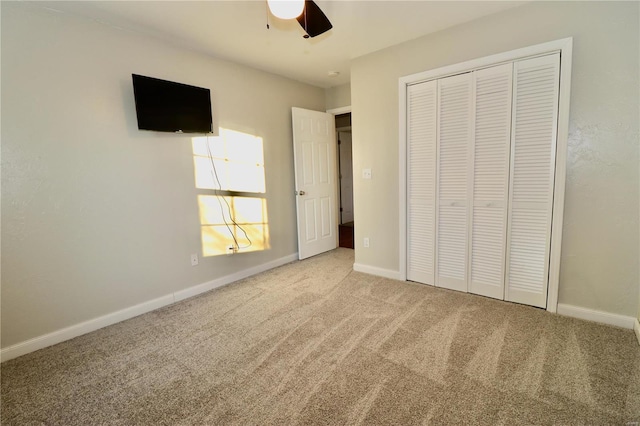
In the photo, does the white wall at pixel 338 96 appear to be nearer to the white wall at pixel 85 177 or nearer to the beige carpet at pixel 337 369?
the white wall at pixel 85 177

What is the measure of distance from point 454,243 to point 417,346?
123 centimetres

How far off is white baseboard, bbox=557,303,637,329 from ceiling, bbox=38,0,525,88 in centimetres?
247

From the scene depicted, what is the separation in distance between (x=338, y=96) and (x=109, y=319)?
Result: 12.6ft

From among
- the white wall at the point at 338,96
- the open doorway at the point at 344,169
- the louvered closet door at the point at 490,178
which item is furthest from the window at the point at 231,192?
the open doorway at the point at 344,169

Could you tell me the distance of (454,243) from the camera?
290cm

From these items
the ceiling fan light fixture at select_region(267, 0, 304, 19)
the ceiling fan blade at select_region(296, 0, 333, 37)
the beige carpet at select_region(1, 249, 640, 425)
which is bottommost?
the beige carpet at select_region(1, 249, 640, 425)

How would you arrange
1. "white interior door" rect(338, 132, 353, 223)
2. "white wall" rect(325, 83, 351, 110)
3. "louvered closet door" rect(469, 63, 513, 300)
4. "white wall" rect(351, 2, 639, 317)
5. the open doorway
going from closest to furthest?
1. "white wall" rect(351, 2, 639, 317)
2. "louvered closet door" rect(469, 63, 513, 300)
3. "white wall" rect(325, 83, 351, 110)
4. the open doorway
5. "white interior door" rect(338, 132, 353, 223)

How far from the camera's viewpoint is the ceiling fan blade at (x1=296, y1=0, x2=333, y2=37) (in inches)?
69.0

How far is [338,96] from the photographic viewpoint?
4.41 meters

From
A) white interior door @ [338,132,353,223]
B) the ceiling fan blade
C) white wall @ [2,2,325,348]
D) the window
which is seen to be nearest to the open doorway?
white interior door @ [338,132,353,223]

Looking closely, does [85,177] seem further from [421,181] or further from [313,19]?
[421,181]

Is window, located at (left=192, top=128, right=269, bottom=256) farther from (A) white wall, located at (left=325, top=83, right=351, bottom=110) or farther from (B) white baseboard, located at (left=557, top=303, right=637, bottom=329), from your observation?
(B) white baseboard, located at (left=557, top=303, right=637, bottom=329)

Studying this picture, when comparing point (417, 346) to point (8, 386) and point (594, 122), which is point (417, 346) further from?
point (8, 386)

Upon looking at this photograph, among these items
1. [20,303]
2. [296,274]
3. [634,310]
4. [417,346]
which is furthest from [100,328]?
[634,310]
